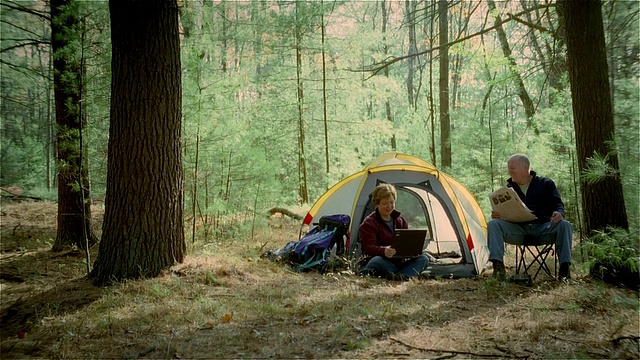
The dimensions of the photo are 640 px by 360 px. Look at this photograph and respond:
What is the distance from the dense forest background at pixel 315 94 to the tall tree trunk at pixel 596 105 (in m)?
0.24

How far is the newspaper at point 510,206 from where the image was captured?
183 inches

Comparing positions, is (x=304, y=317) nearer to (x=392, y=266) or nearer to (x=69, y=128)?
(x=392, y=266)

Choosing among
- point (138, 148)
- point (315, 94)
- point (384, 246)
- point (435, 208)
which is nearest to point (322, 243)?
point (384, 246)

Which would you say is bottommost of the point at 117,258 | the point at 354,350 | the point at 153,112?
the point at 354,350

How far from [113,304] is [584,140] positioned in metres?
4.68

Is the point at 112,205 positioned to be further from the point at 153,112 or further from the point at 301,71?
the point at 301,71

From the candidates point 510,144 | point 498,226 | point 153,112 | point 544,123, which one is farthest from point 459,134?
point 153,112

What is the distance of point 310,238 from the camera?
5680 millimetres

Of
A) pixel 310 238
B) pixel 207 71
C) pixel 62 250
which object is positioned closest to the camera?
pixel 310 238

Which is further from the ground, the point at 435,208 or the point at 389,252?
the point at 435,208

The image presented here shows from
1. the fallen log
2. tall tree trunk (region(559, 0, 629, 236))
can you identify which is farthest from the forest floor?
the fallen log

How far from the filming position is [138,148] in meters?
4.01

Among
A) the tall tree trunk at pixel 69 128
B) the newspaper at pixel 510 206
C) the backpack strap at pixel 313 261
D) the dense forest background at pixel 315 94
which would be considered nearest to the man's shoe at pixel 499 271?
the newspaper at pixel 510 206

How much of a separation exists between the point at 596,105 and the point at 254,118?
874 cm
